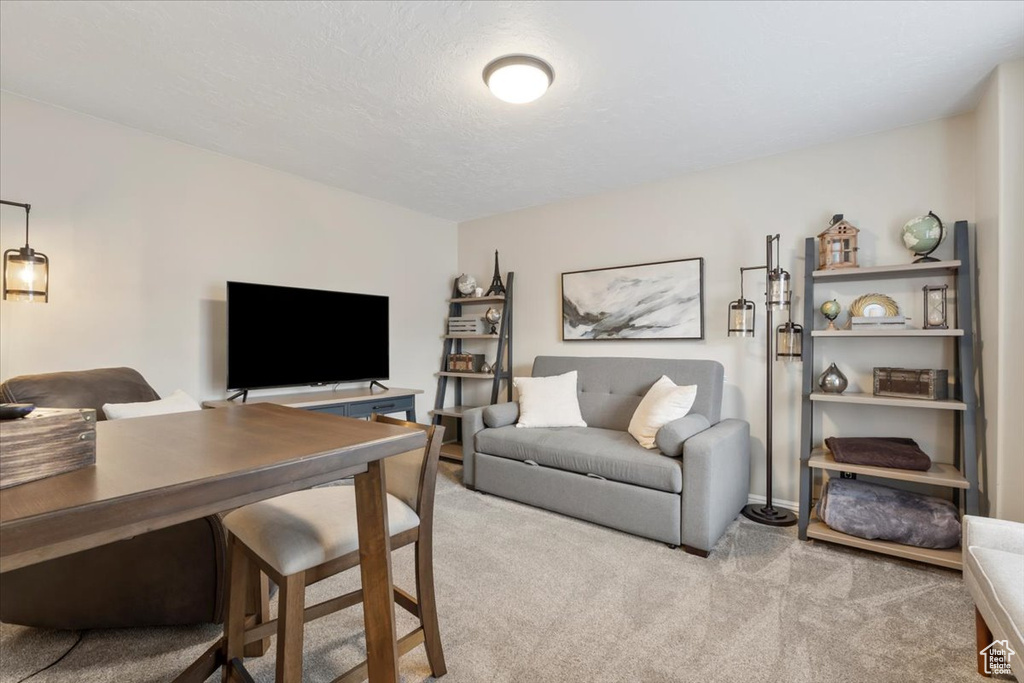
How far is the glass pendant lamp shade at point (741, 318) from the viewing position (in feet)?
10.1

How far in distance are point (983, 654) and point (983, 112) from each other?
2.48 metres

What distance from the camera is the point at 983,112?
2.33 m

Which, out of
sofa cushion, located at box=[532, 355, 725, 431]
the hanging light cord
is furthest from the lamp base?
the hanging light cord

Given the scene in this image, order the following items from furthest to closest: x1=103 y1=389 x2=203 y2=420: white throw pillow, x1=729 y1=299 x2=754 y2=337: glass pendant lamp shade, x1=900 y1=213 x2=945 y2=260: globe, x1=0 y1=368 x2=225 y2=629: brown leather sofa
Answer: x1=729 y1=299 x2=754 y2=337: glass pendant lamp shade, x1=900 y1=213 x2=945 y2=260: globe, x1=103 y1=389 x2=203 y2=420: white throw pillow, x1=0 y1=368 x2=225 y2=629: brown leather sofa

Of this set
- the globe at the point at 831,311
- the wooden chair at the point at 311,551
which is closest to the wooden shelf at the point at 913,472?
the globe at the point at 831,311

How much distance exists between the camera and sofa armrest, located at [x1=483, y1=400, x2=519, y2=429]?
134 inches

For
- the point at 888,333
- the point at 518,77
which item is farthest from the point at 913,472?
the point at 518,77

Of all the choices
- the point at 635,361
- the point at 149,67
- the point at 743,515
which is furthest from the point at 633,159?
the point at 149,67

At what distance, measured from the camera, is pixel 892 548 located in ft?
7.63

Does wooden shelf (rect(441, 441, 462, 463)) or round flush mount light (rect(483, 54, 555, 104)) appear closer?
round flush mount light (rect(483, 54, 555, 104))

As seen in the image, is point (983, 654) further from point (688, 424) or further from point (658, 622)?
point (688, 424)

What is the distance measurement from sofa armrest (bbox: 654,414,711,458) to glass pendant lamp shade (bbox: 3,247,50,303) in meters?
3.23

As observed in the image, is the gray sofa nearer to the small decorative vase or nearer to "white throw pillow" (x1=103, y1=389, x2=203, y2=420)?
the small decorative vase

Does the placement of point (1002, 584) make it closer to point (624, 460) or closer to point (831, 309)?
point (624, 460)
